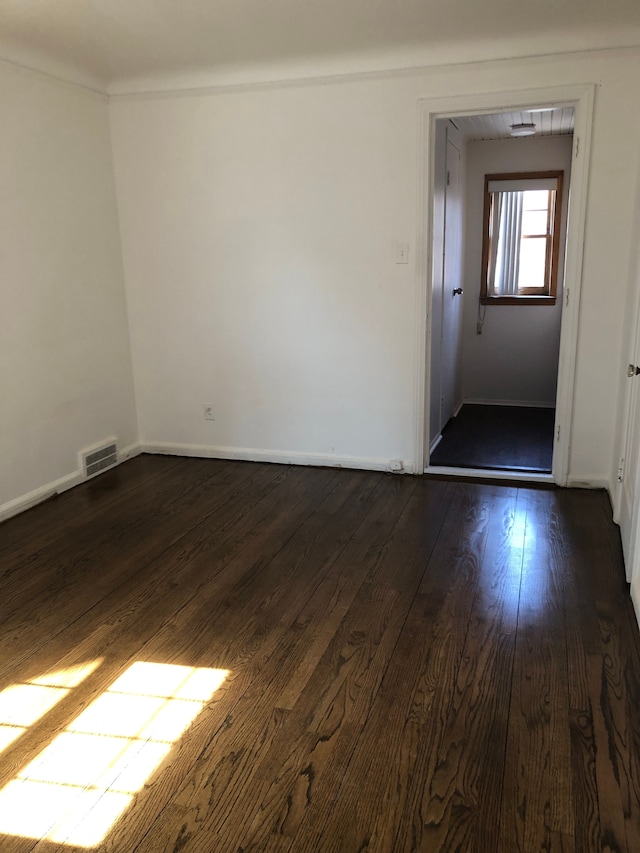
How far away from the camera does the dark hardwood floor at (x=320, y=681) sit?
5.36 ft

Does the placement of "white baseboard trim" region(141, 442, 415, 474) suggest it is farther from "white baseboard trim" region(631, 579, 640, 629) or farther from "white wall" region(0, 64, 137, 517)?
"white baseboard trim" region(631, 579, 640, 629)

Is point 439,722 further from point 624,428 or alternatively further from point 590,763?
point 624,428

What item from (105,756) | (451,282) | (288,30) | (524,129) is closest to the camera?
(105,756)

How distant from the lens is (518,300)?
20.1 ft

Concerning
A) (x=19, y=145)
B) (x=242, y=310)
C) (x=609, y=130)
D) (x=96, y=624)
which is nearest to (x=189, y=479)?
(x=242, y=310)

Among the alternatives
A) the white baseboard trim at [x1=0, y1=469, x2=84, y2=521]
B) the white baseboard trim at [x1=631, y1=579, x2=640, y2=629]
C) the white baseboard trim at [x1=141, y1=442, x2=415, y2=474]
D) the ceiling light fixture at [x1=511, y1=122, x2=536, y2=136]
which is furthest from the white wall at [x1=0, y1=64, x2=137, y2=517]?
the ceiling light fixture at [x1=511, y1=122, x2=536, y2=136]

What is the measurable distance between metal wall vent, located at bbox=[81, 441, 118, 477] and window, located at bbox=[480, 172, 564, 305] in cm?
371

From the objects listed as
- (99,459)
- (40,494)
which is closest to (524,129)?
(99,459)

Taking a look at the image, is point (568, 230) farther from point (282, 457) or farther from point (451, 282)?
point (282, 457)

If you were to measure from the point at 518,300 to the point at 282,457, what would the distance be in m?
3.04

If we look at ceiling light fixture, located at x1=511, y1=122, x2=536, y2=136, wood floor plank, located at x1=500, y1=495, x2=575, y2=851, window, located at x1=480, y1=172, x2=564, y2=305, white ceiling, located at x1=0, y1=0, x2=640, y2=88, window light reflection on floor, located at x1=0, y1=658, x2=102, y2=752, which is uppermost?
white ceiling, located at x1=0, y1=0, x2=640, y2=88

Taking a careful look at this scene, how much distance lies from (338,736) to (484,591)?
104cm

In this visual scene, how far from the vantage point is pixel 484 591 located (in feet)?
8.89

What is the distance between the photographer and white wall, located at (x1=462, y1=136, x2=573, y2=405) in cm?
591
